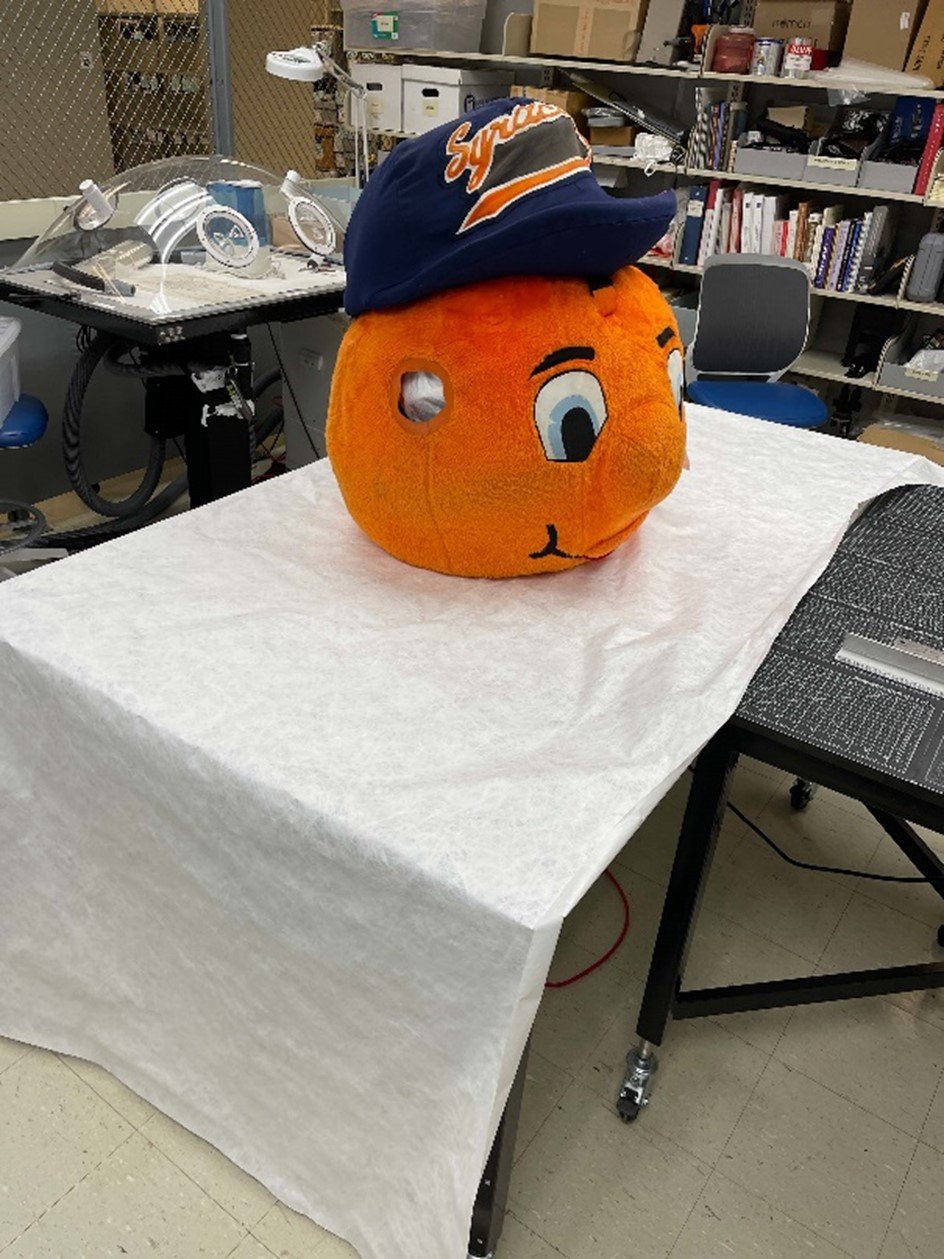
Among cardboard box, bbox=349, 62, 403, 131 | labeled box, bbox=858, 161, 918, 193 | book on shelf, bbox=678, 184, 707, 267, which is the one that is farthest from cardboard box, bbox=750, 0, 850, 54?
cardboard box, bbox=349, 62, 403, 131

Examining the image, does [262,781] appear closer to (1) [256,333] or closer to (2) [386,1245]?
(2) [386,1245]

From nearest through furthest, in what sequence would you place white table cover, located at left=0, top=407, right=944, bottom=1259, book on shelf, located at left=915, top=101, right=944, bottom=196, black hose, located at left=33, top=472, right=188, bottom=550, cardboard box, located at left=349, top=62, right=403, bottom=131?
white table cover, located at left=0, top=407, right=944, bottom=1259, black hose, located at left=33, top=472, right=188, bottom=550, book on shelf, located at left=915, top=101, right=944, bottom=196, cardboard box, located at left=349, top=62, right=403, bottom=131

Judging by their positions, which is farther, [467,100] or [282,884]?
[467,100]

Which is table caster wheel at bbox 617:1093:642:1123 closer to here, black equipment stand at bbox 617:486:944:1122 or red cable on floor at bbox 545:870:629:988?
black equipment stand at bbox 617:486:944:1122

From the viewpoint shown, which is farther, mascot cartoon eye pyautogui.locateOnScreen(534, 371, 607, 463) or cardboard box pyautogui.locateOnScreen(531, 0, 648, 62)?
cardboard box pyautogui.locateOnScreen(531, 0, 648, 62)

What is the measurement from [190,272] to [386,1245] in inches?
84.3

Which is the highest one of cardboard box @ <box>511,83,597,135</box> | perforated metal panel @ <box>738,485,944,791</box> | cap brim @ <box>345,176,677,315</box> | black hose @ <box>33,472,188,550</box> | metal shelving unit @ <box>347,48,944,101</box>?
metal shelving unit @ <box>347,48,944,101</box>

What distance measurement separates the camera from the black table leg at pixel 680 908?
41.0 inches

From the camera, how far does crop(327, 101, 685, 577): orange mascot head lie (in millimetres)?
954

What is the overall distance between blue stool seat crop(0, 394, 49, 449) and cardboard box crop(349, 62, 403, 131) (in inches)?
82.3

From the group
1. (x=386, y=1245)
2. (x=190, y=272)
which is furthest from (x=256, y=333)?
(x=386, y=1245)

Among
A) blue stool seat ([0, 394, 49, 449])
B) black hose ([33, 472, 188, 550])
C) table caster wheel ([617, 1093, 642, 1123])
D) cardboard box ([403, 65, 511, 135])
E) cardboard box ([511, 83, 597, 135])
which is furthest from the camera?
cardboard box ([403, 65, 511, 135])

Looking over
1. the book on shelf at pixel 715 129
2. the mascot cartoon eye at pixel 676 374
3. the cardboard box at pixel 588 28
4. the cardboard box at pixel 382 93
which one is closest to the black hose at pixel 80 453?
the mascot cartoon eye at pixel 676 374

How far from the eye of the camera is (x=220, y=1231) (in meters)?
1.10
